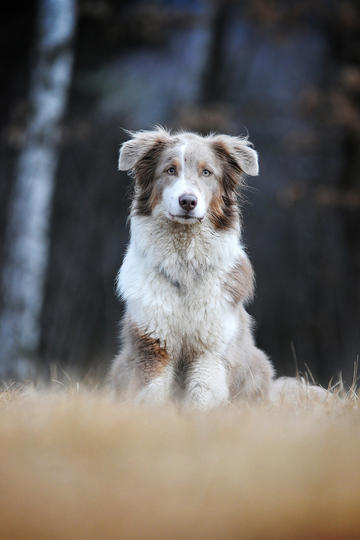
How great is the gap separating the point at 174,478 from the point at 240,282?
2029 mm

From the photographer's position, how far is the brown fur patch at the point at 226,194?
4.72 m

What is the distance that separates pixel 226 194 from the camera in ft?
15.8

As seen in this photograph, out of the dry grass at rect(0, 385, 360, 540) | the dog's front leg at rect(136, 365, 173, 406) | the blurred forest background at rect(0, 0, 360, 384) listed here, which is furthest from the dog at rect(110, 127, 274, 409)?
the blurred forest background at rect(0, 0, 360, 384)

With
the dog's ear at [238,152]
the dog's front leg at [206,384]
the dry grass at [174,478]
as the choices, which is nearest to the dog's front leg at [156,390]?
the dog's front leg at [206,384]

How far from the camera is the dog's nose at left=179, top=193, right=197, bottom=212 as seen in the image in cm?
435

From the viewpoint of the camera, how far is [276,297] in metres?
11.0

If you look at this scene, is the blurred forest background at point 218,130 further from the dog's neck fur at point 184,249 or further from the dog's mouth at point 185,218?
the dog's mouth at point 185,218

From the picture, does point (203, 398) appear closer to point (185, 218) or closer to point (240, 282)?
point (240, 282)

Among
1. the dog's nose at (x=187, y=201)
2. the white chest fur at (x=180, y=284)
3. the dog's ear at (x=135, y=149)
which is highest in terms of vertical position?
the dog's ear at (x=135, y=149)

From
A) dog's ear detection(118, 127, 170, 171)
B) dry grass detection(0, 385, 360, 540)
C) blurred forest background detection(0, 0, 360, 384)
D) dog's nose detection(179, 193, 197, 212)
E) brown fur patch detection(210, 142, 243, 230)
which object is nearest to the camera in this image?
dry grass detection(0, 385, 360, 540)

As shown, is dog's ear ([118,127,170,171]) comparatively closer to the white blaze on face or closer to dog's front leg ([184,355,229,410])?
the white blaze on face

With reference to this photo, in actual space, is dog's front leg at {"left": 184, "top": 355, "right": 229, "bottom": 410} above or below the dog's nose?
below

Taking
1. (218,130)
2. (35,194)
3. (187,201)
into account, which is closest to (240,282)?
(187,201)

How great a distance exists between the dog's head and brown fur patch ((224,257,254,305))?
11.2 inches
